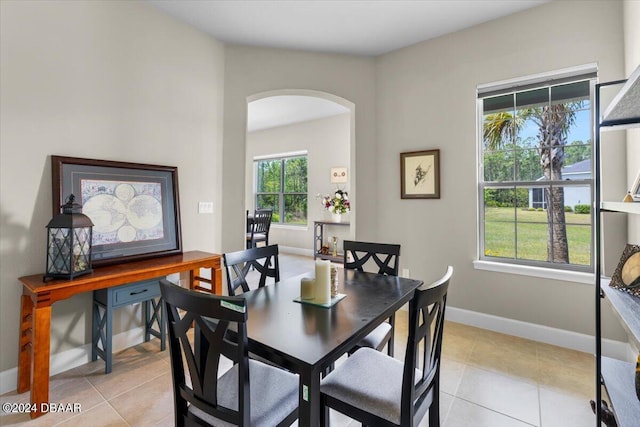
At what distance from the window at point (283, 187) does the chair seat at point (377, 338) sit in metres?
5.28

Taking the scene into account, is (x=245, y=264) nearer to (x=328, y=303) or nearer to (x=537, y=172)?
(x=328, y=303)

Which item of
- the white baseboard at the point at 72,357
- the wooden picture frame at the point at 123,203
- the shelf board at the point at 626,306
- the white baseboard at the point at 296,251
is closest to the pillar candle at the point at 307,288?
the shelf board at the point at 626,306

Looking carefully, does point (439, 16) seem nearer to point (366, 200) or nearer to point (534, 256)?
point (366, 200)

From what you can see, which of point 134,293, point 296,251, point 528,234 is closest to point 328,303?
point 134,293

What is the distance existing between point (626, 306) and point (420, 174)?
220 centimetres

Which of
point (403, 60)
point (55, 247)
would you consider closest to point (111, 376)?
point (55, 247)

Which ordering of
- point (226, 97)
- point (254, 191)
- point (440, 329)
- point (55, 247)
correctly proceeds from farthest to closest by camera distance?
1. point (254, 191)
2. point (226, 97)
3. point (55, 247)
4. point (440, 329)

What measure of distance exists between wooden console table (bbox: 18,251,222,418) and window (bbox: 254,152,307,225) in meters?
4.60

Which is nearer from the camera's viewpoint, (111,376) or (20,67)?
(20,67)

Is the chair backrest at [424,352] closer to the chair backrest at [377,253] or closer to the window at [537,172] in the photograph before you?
the chair backrest at [377,253]

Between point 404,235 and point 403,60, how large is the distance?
2.02 m

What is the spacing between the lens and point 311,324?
1349 millimetres

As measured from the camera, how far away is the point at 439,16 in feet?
9.55

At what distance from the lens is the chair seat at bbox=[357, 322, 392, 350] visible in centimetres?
176
